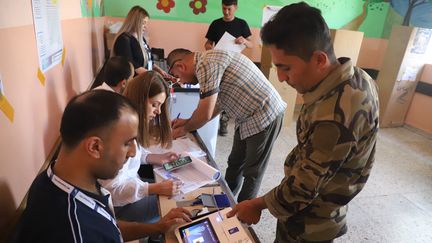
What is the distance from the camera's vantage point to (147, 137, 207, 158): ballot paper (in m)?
1.48

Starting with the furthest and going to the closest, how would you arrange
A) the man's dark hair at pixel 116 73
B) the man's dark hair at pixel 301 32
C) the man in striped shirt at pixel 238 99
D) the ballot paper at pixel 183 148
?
the man's dark hair at pixel 116 73 → the man in striped shirt at pixel 238 99 → the ballot paper at pixel 183 148 → the man's dark hair at pixel 301 32

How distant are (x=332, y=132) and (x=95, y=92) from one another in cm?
66

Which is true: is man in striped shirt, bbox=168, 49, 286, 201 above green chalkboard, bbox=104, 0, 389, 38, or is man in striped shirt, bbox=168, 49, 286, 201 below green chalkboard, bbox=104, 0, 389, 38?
below

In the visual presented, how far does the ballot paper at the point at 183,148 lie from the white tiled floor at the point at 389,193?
2.67 feet

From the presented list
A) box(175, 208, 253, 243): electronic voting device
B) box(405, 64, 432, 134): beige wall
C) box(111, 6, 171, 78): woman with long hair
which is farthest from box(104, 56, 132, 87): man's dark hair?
box(405, 64, 432, 134): beige wall

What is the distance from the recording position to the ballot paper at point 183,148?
148 centimetres

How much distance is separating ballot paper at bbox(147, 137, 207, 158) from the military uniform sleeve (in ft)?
2.05

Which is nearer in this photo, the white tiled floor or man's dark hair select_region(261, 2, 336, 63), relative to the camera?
man's dark hair select_region(261, 2, 336, 63)

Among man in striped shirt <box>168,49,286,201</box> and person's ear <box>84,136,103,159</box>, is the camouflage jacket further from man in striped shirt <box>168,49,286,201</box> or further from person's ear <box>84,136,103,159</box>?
man in striped shirt <box>168,49,286,201</box>

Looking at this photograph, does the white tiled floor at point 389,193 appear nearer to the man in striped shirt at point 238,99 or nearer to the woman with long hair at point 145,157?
the man in striped shirt at point 238,99

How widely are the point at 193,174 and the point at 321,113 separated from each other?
67 centimetres

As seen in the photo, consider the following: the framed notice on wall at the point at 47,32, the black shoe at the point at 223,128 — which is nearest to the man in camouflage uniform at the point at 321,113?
the framed notice on wall at the point at 47,32

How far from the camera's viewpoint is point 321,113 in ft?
2.67

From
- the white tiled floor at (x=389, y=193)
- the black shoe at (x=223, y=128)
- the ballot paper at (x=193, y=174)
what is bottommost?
the white tiled floor at (x=389, y=193)
